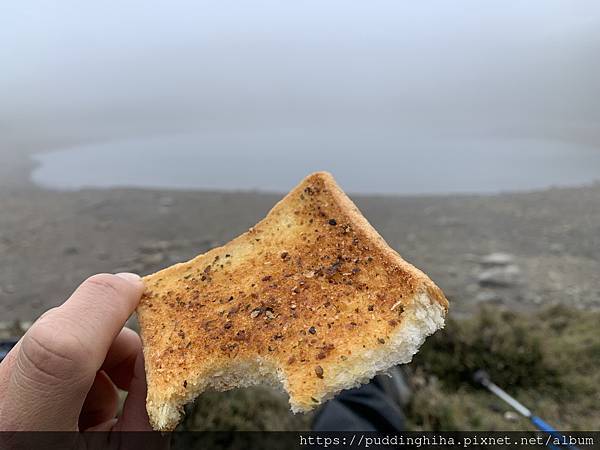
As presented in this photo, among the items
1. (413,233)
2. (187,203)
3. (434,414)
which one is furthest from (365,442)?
(187,203)

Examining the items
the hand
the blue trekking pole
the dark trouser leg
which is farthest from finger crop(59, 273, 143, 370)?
the blue trekking pole

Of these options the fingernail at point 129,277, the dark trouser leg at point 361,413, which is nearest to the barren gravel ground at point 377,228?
the dark trouser leg at point 361,413

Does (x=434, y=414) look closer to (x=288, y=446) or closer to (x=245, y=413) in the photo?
(x=288, y=446)

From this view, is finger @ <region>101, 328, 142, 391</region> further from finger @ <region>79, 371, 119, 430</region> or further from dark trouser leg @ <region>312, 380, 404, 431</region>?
dark trouser leg @ <region>312, 380, 404, 431</region>

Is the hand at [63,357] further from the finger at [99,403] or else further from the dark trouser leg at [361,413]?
the dark trouser leg at [361,413]

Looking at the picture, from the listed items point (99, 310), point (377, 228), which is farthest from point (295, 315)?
point (377, 228)

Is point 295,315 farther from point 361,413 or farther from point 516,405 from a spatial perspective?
point 516,405
